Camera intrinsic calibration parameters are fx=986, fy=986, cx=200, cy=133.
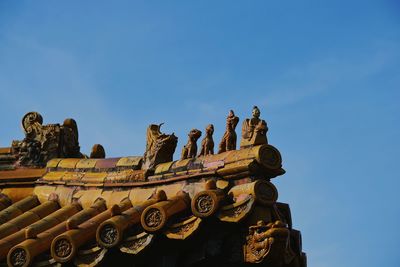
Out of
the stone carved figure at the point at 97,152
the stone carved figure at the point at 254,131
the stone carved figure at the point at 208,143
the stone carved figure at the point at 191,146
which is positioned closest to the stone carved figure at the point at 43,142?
the stone carved figure at the point at 97,152

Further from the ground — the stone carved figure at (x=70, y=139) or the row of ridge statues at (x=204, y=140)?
the stone carved figure at (x=70, y=139)

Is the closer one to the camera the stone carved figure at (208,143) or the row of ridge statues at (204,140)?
the row of ridge statues at (204,140)

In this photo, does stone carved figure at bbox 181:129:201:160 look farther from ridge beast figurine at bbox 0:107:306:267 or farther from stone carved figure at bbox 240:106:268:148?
stone carved figure at bbox 240:106:268:148

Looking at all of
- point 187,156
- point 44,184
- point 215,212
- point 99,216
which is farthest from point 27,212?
point 215,212

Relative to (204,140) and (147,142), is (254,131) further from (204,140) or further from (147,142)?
(147,142)

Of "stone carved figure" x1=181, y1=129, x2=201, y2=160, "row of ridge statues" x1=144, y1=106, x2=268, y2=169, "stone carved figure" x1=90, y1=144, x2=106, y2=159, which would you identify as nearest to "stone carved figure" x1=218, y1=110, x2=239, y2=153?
"row of ridge statues" x1=144, y1=106, x2=268, y2=169

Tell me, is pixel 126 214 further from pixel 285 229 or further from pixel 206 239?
pixel 285 229

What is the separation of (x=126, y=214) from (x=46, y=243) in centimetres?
148

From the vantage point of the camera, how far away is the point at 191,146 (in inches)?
663

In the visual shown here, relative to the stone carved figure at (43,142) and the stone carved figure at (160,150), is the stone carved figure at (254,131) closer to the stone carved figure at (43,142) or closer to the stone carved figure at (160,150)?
the stone carved figure at (160,150)

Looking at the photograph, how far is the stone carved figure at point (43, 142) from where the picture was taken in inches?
767

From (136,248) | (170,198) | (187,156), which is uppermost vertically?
(187,156)

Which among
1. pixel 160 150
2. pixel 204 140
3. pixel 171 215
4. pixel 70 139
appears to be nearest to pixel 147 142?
pixel 160 150

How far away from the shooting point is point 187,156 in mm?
16812
